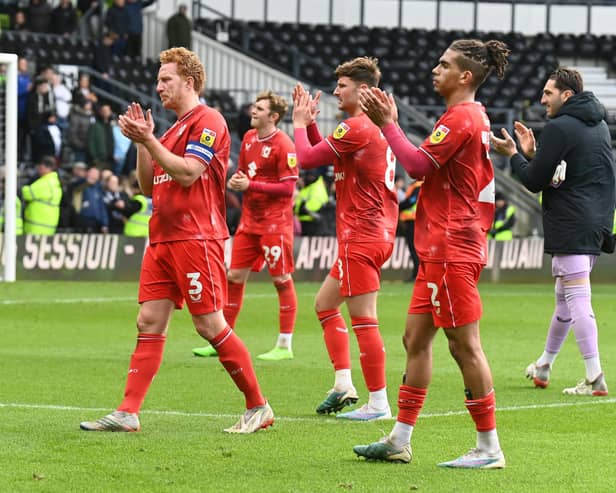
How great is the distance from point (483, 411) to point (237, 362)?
163 centimetres

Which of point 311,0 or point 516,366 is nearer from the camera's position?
point 516,366

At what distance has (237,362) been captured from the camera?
794 centimetres

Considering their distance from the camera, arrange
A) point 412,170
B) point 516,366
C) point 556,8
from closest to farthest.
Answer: point 412,170
point 516,366
point 556,8

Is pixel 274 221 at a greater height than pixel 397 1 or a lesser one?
lesser

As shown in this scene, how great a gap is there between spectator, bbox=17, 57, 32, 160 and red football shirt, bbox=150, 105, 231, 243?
16297 millimetres

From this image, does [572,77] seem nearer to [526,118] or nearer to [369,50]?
[526,118]

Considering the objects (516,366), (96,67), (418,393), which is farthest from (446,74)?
(96,67)

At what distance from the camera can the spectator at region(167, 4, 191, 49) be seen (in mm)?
28941

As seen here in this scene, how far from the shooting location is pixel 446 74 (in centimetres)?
701

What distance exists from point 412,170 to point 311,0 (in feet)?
93.5

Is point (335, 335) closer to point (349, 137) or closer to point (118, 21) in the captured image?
point (349, 137)

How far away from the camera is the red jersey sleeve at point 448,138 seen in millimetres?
6867

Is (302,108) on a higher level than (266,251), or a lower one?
higher

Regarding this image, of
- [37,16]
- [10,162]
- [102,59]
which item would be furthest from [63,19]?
[10,162]
